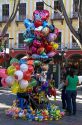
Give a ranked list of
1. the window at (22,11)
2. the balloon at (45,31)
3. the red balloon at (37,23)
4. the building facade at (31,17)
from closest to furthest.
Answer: the balloon at (45,31), the red balloon at (37,23), the building facade at (31,17), the window at (22,11)

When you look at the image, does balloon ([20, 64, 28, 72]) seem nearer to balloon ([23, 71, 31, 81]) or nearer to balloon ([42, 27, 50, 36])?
balloon ([23, 71, 31, 81])

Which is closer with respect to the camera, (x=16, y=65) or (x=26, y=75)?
(x=26, y=75)

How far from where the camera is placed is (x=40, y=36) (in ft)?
45.2

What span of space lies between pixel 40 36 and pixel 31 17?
29.8 meters

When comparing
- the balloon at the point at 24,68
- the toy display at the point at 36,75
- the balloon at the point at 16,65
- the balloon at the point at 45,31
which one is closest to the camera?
the balloon at the point at 24,68

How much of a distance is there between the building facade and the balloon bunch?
2908 centimetres

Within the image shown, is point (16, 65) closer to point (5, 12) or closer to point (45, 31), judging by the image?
point (45, 31)

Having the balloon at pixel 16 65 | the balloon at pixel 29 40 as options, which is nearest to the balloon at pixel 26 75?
the balloon at pixel 16 65

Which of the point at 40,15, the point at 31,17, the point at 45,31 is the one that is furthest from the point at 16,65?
the point at 31,17

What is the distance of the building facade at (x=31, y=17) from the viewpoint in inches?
1724

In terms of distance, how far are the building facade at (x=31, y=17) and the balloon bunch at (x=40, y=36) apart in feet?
95.4

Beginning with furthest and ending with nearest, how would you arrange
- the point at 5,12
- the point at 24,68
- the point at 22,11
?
the point at 5,12 < the point at 22,11 < the point at 24,68

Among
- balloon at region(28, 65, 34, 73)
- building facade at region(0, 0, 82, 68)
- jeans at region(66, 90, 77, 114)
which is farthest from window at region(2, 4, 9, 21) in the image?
balloon at region(28, 65, 34, 73)

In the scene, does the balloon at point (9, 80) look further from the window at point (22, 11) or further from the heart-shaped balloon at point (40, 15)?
the window at point (22, 11)
